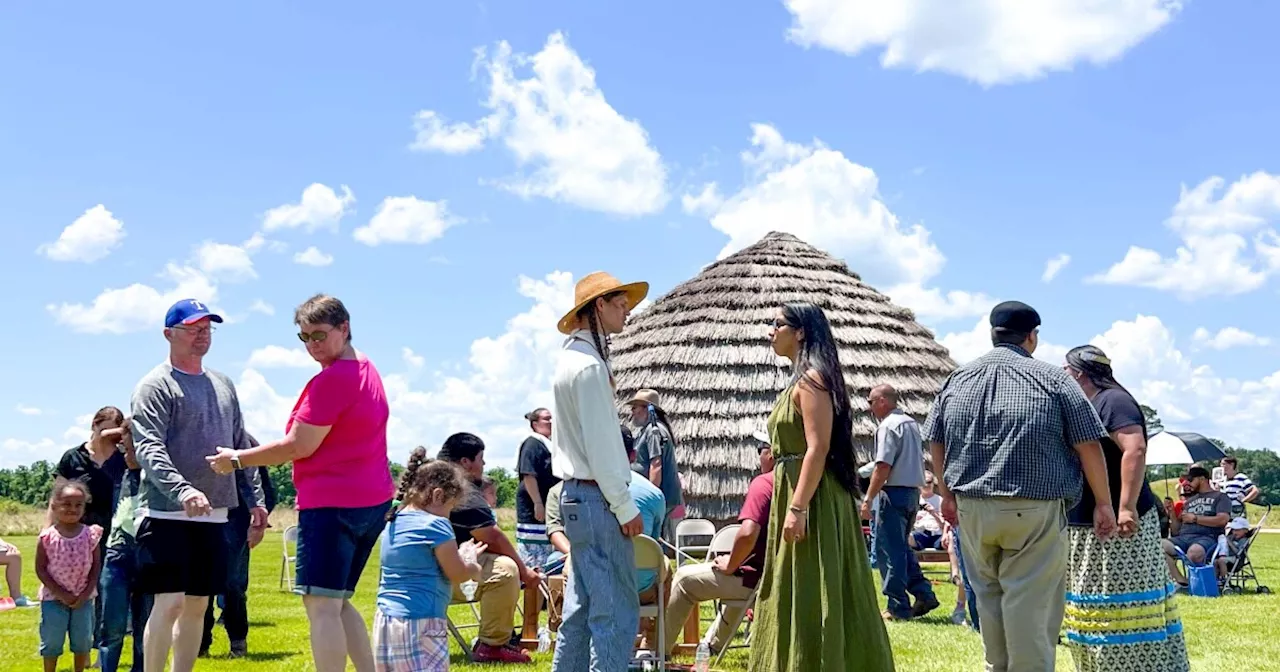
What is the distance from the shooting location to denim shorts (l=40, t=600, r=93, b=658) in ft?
22.0

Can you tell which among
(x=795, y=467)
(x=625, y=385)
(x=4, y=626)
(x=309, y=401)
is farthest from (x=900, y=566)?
(x=625, y=385)

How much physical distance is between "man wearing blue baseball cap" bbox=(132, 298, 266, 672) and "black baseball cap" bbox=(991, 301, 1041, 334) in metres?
3.67

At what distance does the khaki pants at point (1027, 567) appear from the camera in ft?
16.0

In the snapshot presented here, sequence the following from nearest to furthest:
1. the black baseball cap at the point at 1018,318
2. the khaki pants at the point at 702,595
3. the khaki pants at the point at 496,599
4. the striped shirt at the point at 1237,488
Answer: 1. the black baseball cap at the point at 1018,318
2. the khaki pants at the point at 702,595
3. the khaki pants at the point at 496,599
4. the striped shirt at the point at 1237,488

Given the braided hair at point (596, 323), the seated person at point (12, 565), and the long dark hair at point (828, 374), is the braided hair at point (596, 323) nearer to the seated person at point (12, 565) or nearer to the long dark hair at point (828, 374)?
the long dark hair at point (828, 374)

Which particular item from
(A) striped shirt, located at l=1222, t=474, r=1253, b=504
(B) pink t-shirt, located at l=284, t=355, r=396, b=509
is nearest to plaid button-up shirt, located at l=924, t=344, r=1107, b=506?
(B) pink t-shirt, located at l=284, t=355, r=396, b=509

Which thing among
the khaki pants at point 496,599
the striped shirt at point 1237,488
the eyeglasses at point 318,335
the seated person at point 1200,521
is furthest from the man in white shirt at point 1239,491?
the eyeglasses at point 318,335

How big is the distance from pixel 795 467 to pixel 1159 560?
1886 millimetres

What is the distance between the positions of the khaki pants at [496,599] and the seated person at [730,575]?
107cm

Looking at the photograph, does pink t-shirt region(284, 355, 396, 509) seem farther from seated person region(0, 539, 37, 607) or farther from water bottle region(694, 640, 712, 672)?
seated person region(0, 539, 37, 607)

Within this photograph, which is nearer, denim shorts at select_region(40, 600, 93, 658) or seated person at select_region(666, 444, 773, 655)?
seated person at select_region(666, 444, 773, 655)

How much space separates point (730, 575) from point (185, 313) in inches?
125

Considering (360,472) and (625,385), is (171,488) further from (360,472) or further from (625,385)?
(625,385)

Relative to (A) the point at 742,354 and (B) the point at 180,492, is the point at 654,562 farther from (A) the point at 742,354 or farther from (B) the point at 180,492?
(A) the point at 742,354
